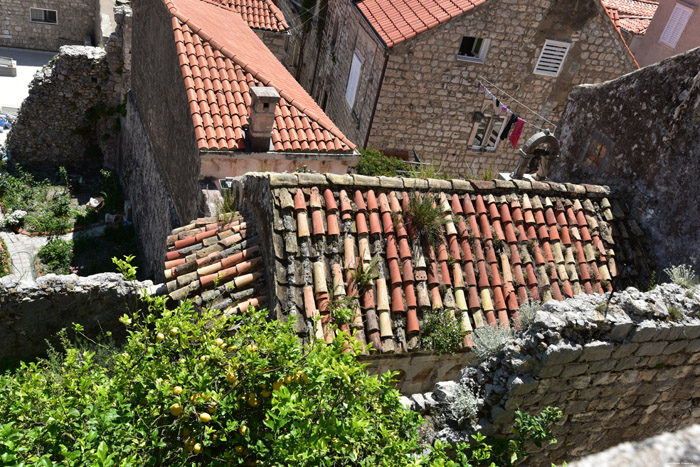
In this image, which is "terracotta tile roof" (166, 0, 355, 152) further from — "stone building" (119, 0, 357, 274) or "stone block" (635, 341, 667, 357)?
"stone block" (635, 341, 667, 357)

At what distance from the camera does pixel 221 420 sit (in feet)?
11.0

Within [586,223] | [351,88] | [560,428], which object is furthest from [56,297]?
[351,88]

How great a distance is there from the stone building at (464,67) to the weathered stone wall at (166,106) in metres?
5.23

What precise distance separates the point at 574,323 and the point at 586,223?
288 centimetres

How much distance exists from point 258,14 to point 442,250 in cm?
1322

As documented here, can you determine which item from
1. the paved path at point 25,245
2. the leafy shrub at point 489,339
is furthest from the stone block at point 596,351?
the paved path at point 25,245

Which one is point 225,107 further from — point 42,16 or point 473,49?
point 42,16

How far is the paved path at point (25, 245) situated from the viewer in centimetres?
1208

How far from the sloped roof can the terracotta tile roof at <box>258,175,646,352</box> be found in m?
0.01

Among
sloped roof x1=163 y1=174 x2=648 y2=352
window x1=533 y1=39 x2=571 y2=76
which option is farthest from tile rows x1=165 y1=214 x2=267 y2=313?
window x1=533 y1=39 x2=571 y2=76

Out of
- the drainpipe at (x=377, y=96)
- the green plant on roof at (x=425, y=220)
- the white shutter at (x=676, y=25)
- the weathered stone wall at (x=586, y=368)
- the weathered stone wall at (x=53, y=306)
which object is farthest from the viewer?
the white shutter at (x=676, y=25)

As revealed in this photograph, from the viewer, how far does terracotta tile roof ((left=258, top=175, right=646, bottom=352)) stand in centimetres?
533

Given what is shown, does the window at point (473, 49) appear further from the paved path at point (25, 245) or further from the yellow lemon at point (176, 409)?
the yellow lemon at point (176, 409)

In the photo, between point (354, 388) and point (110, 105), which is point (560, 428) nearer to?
point (354, 388)
